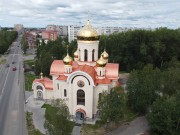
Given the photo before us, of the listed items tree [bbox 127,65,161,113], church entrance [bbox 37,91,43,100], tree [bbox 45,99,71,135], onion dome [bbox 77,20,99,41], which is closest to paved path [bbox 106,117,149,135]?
tree [bbox 127,65,161,113]

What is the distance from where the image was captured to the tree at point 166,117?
20672 millimetres

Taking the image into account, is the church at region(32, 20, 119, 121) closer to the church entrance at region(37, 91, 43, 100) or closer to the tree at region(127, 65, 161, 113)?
the tree at region(127, 65, 161, 113)

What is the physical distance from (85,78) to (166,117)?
930cm

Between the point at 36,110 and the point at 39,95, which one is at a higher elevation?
the point at 39,95

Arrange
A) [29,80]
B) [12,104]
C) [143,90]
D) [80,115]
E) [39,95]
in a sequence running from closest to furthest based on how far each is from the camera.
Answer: [143,90]
[80,115]
[12,104]
[39,95]
[29,80]

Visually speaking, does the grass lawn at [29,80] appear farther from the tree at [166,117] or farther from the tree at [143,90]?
the tree at [166,117]

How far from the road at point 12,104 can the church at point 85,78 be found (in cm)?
549

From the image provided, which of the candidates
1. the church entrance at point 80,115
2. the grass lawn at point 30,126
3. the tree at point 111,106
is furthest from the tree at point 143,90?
the grass lawn at point 30,126

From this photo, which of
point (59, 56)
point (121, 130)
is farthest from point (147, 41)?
point (121, 130)

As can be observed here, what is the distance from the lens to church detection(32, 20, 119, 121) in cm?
2500

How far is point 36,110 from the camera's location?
28.5 m

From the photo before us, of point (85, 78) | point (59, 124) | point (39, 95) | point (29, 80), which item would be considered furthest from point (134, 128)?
point (29, 80)

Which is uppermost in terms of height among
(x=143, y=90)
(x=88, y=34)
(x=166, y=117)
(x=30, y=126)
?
(x=88, y=34)

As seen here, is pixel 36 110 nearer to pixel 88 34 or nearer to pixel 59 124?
pixel 59 124
